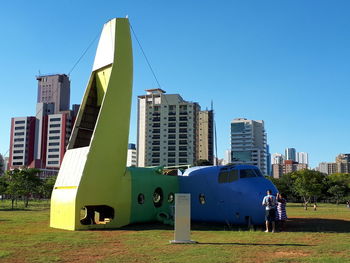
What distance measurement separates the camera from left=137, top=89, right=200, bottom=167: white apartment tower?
157250 millimetres

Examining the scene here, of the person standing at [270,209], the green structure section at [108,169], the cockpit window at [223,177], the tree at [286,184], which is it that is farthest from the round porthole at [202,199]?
the tree at [286,184]

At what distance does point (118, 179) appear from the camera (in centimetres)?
2444

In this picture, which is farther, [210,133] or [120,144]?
[210,133]

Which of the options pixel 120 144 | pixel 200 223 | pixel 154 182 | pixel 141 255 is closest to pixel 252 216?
pixel 200 223

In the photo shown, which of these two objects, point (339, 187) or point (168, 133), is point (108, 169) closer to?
point (339, 187)

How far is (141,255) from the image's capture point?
45.8ft

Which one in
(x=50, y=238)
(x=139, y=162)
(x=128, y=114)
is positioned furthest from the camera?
(x=139, y=162)

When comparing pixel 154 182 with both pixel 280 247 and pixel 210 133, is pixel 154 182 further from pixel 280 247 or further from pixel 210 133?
pixel 210 133

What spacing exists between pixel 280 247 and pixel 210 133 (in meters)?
155

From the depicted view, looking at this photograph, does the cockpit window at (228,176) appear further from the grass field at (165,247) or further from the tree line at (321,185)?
the tree line at (321,185)

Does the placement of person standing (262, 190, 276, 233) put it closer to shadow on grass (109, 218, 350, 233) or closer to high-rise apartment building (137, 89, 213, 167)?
shadow on grass (109, 218, 350, 233)

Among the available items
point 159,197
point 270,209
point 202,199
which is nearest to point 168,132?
point 159,197

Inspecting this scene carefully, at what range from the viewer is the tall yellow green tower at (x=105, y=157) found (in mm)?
22953

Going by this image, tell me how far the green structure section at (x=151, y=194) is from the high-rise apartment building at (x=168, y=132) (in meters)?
126
